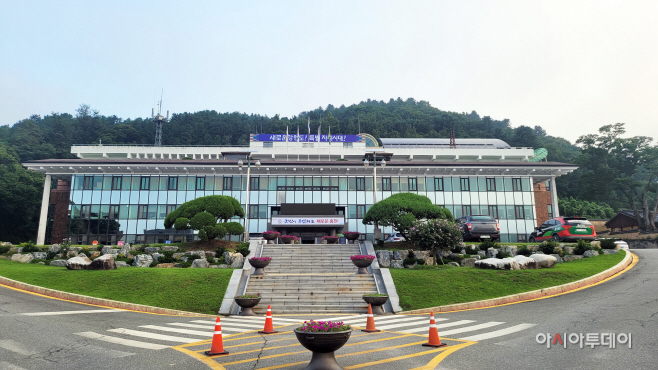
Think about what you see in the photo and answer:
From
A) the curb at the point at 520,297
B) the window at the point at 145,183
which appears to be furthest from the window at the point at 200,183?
the curb at the point at 520,297

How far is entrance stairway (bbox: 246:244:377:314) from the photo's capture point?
656 inches

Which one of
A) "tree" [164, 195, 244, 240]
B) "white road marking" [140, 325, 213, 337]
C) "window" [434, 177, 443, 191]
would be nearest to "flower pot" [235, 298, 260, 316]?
"white road marking" [140, 325, 213, 337]

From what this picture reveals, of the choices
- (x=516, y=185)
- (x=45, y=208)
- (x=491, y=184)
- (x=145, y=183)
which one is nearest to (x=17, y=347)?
(x=145, y=183)

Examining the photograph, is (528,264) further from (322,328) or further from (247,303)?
(322,328)

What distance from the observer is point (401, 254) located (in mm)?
24891

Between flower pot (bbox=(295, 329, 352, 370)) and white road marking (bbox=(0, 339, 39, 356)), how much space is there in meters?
6.10

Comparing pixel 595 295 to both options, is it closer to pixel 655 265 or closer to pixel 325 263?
pixel 655 265

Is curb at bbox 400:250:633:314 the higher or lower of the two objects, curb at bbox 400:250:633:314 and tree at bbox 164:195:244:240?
the lower

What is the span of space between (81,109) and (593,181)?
439ft

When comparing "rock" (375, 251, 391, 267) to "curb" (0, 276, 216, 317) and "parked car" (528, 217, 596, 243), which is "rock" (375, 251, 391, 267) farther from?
"curb" (0, 276, 216, 317)

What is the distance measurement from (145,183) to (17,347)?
1355 inches

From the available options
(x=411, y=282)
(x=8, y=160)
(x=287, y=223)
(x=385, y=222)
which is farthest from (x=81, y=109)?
(x=411, y=282)

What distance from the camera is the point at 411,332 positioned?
10.8m

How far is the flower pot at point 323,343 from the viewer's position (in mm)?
6461
